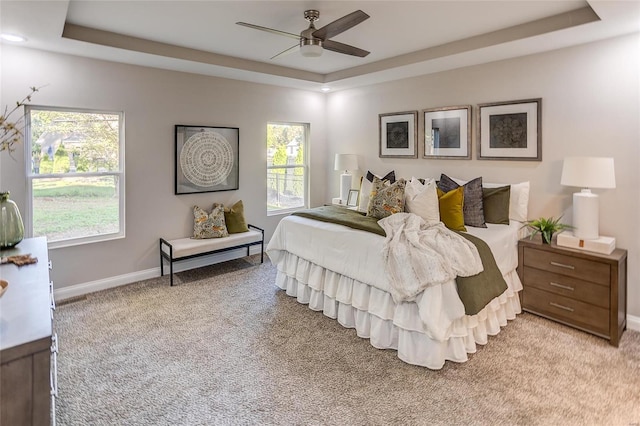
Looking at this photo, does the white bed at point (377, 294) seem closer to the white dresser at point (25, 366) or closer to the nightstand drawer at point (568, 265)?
the nightstand drawer at point (568, 265)

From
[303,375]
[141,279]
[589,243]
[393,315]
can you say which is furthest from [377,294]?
[141,279]

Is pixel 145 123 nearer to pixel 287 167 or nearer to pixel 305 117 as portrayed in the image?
pixel 287 167

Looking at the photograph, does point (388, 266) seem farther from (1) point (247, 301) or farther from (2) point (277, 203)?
(2) point (277, 203)

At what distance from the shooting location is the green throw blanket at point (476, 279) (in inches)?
102

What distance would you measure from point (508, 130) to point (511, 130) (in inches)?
1.3

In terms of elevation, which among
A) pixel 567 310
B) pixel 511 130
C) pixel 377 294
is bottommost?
pixel 567 310

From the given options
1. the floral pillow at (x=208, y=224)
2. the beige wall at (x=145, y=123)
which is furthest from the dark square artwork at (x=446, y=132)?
the floral pillow at (x=208, y=224)

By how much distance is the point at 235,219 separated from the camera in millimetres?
4934

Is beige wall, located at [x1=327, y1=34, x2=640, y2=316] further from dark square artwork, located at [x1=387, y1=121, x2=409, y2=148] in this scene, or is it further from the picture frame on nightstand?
the picture frame on nightstand

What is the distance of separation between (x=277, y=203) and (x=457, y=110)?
292 centimetres

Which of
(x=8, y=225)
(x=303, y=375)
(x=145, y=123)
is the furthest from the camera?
(x=145, y=123)

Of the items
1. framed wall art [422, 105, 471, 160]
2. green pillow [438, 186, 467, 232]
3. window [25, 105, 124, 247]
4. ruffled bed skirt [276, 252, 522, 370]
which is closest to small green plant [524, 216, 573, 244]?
ruffled bed skirt [276, 252, 522, 370]

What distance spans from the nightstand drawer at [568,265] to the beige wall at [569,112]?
547mm

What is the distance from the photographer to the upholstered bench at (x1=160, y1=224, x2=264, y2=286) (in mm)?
4227
